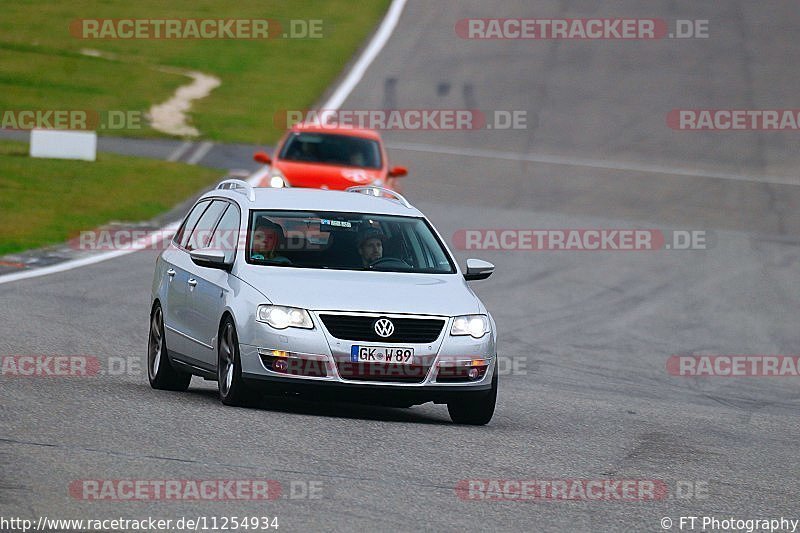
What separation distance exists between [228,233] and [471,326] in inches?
84.6

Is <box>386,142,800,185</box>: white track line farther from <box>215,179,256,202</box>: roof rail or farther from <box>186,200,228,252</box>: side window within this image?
<box>186,200,228,252</box>: side window

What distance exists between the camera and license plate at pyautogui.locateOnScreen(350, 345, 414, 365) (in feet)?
34.4

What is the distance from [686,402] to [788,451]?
358 centimetres

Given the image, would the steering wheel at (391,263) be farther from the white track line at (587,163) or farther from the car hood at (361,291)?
the white track line at (587,163)

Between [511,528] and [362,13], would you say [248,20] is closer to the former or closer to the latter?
[362,13]

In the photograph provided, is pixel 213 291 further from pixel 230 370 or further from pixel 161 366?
pixel 161 366

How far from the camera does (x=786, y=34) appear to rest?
46406 mm

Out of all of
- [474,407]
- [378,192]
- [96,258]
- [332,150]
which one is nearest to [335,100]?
[332,150]

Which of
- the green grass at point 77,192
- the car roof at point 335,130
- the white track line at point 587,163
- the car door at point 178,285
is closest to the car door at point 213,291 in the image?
the car door at point 178,285

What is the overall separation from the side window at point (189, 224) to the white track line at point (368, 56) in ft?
82.6

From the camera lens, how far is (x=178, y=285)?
12.3 meters

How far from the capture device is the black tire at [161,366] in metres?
12.3

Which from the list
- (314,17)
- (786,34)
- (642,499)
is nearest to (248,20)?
(314,17)

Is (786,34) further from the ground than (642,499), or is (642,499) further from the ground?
(786,34)
